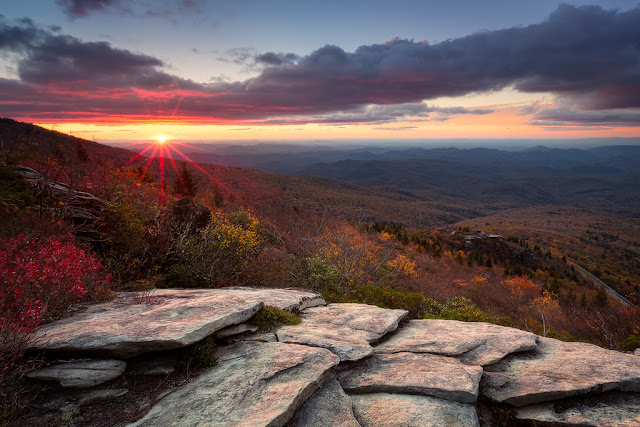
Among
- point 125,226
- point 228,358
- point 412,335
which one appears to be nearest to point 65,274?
point 228,358

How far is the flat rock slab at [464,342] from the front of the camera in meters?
6.28

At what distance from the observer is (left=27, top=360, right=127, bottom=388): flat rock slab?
14.5 feet

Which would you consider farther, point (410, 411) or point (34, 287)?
point (34, 287)

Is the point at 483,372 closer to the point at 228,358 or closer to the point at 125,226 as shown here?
the point at 228,358

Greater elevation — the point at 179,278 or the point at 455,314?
the point at 179,278

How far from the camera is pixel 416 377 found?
17.3ft

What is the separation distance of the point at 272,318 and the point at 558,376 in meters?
5.66

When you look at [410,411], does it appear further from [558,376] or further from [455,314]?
[455,314]

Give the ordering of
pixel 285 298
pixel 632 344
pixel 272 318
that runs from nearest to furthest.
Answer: pixel 272 318 → pixel 285 298 → pixel 632 344

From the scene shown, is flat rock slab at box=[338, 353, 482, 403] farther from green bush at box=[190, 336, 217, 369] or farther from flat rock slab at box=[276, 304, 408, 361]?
green bush at box=[190, 336, 217, 369]

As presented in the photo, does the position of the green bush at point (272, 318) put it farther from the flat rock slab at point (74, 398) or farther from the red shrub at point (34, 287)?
the red shrub at point (34, 287)

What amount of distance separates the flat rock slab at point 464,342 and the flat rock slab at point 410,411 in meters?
1.53

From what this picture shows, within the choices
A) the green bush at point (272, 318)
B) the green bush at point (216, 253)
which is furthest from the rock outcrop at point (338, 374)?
the green bush at point (216, 253)

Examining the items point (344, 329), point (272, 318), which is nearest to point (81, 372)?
point (272, 318)
